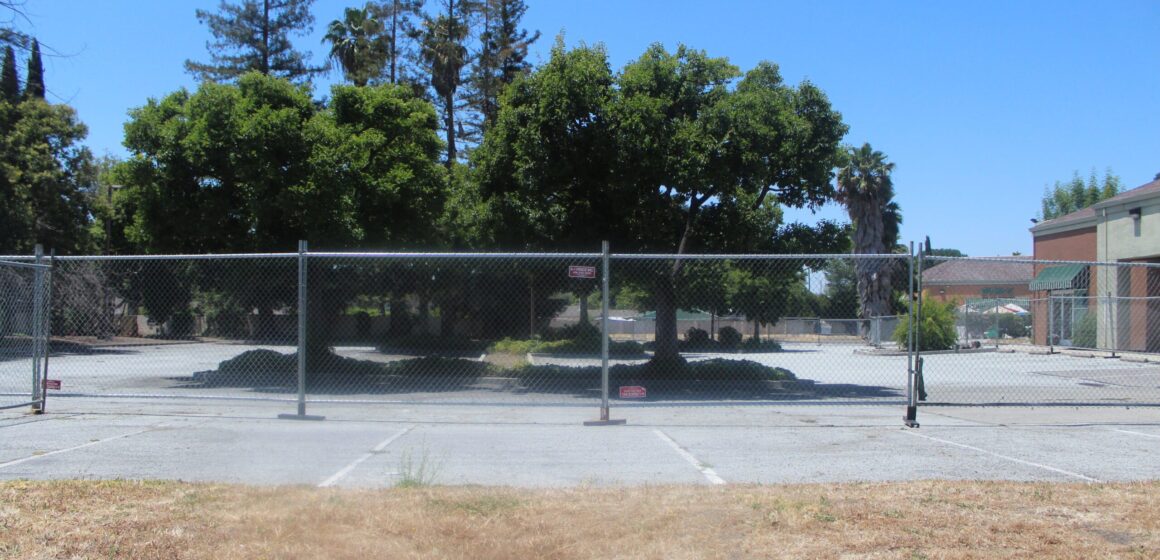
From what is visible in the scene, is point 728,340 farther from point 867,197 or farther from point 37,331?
point 867,197

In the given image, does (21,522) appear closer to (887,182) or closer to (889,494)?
(889,494)

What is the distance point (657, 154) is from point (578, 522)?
10.4 m

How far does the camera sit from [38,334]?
10.9 meters

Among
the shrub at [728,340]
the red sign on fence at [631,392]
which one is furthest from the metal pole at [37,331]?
the shrub at [728,340]

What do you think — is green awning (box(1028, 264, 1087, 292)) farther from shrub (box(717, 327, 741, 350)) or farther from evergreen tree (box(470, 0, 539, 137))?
evergreen tree (box(470, 0, 539, 137))

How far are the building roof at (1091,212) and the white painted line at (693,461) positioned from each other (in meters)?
25.9

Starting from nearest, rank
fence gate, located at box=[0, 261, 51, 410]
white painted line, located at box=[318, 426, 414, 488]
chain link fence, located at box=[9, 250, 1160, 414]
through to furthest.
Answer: white painted line, located at box=[318, 426, 414, 488] < fence gate, located at box=[0, 261, 51, 410] < chain link fence, located at box=[9, 250, 1160, 414]

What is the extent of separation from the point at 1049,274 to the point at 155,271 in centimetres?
3626

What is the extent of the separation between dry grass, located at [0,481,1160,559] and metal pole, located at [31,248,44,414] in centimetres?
477

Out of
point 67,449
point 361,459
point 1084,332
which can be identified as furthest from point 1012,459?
point 1084,332

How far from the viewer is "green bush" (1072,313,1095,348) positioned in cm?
2862

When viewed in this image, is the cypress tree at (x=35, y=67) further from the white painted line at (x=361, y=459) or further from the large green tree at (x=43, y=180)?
the large green tree at (x=43, y=180)

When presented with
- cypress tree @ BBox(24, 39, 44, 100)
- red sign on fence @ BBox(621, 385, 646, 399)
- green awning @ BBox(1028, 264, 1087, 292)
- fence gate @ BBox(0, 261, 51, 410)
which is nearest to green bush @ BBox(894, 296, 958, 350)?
green awning @ BBox(1028, 264, 1087, 292)

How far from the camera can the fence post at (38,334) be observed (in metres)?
10.8
